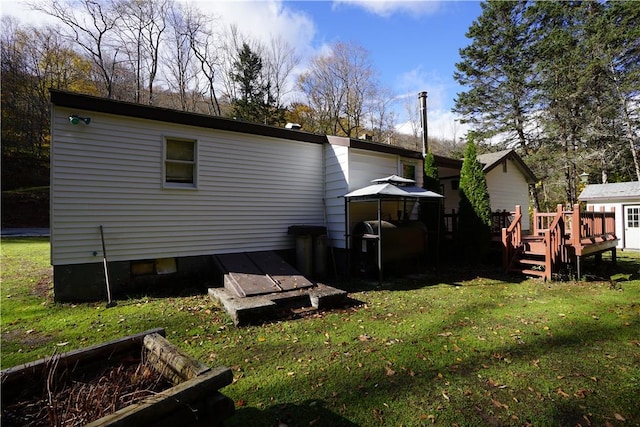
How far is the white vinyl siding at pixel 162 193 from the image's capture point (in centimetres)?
586

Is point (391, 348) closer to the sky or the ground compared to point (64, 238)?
closer to the ground

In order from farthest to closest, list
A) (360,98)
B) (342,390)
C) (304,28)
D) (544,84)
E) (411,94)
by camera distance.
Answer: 1. (411,94)
2. (360,98)
3. (544,84)
4. (304,28)
5. (342,390)

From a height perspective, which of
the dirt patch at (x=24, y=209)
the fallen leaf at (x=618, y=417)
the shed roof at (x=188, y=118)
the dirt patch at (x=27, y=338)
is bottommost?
the fallen leaf at (x=618, y=417)

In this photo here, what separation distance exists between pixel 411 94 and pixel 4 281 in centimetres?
3050

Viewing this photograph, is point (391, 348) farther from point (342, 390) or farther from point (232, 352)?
point (232, 352)

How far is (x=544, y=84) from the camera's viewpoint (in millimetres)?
20531

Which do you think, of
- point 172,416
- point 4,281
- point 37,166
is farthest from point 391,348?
point 37,166

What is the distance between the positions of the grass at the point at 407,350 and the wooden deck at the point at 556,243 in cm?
128

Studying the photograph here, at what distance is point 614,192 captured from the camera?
14.6 m

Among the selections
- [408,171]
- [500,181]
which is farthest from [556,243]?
[500,181]

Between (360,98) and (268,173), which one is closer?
(268,173)

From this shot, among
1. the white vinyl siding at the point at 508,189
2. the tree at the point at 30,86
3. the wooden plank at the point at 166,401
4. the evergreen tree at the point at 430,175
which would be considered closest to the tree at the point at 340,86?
the white vinyl siding at the point at 508,189

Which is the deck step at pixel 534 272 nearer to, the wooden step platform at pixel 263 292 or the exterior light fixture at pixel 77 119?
the wooden step platform at pixel 263 292

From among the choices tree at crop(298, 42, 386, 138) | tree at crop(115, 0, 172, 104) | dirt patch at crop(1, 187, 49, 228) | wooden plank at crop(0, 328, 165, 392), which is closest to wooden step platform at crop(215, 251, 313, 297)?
wooden plank at crop(0, 328, 165, 392)
